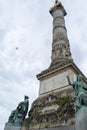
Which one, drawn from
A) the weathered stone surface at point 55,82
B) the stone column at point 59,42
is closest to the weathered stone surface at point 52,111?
the weathered stone surface at point 55,82

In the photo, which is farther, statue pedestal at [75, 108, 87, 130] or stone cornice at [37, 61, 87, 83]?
stone cornice at [37, 61, 87, 83]

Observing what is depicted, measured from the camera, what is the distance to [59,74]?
1102cm

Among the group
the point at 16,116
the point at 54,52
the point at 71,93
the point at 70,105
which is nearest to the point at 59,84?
the point at 71,93

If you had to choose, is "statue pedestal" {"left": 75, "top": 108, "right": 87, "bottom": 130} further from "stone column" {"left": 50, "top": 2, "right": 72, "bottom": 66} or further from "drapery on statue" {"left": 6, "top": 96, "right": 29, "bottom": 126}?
"stone column" {"left": 50, "top": 2, "right": 72, "bottom": 66}

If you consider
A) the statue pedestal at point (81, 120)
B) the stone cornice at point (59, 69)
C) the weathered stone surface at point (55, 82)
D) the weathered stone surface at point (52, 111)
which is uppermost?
the stone cornice at point (59, 69)

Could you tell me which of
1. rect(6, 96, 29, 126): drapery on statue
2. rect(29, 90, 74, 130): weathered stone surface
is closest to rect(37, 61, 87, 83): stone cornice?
rect(29, 90, 74, 130): weathered stone surface

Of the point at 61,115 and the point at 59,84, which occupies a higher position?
the point at 59,84

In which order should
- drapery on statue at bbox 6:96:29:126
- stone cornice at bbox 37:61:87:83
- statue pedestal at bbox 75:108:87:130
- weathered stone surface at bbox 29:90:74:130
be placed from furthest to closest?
stone cornice at bbox 37:61:87:83
drapery on statue at bbox 6:96:29:126
weathered stone surface at bbox 29:90:74:130
statue pedestal at bbox 75:108:87:130

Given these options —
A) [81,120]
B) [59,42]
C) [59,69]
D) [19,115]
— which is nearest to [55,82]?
[59,69]

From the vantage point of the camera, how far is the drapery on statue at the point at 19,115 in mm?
9305

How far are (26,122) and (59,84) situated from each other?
9.55 feet

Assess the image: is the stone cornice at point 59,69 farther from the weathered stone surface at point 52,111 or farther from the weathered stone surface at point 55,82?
the weathered stone surface at point 52,111

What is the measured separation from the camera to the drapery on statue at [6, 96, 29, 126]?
9305 mm

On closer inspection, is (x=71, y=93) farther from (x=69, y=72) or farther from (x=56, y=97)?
(x=69, y=72)
